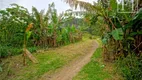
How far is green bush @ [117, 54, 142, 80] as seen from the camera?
277 inches

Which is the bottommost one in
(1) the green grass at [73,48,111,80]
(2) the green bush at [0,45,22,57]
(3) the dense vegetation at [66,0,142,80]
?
(1) the green grass at [73,48,111,80]

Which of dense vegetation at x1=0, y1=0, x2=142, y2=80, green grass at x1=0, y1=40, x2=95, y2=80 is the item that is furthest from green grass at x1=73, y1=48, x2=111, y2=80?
green grass at x1=0, y1=40, x2=95, y2=80

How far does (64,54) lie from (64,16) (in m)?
3.83

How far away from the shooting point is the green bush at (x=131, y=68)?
23.1 feet

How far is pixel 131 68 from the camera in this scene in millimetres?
7508

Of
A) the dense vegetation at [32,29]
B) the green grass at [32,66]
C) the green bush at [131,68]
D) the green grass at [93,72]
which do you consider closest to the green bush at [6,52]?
the dense vegetation at [32,29]

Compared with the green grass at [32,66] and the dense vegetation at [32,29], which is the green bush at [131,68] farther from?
the dense vegetation at [32,29]

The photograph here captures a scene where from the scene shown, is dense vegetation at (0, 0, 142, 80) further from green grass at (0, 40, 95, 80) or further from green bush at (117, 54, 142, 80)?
green grass at (0, 40, 95, 80)

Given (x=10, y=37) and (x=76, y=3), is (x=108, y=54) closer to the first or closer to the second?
(x=76, y=3)

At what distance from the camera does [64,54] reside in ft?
38.4

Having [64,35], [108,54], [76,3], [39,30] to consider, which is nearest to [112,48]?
[108,54]

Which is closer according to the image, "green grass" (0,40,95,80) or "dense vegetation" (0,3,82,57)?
"green grass" (0,40,95,80)

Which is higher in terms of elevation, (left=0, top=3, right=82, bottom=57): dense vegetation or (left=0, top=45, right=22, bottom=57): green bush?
(left=0, top=3, right=82, bottom=57): dense vegetation

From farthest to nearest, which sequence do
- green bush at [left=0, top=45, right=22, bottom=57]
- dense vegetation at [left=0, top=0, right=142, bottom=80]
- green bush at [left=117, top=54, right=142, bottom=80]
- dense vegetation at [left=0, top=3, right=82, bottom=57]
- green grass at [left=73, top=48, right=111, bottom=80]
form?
1. dense vegetation at [left=0, top=3, right=82, bottom=57]
2. green bush at [left=0, top=45, right=22, bottom=57]
3. dense vegetation at [left=0, top=0, right=142, bottom=80]
4. green grass at [left=73, top=48, right=111, bottom=80]
5. green bush at [left=117, top=54, right=142, bottom=80]
